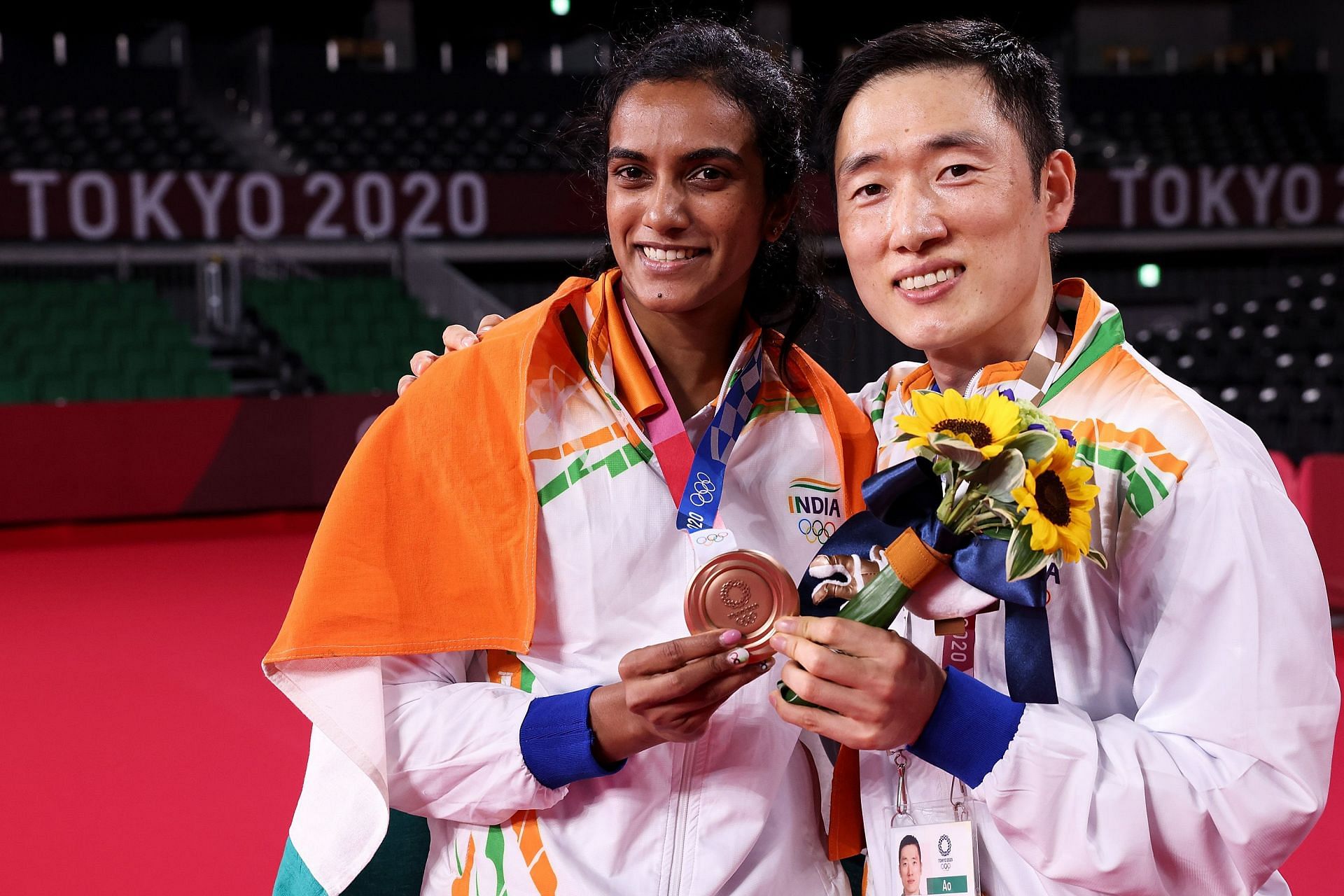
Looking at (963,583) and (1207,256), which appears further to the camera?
(1207,256)

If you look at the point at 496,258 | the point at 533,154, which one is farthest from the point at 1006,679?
the point at 533,154

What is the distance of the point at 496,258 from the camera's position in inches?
621

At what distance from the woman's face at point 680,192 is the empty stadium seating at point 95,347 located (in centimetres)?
1057

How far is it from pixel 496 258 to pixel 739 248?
14323 mm

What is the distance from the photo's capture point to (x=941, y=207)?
151 cm

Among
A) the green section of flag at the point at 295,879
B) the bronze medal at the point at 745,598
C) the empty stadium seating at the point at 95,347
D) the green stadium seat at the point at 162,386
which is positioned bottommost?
the green stadium seat at the point at 162,386

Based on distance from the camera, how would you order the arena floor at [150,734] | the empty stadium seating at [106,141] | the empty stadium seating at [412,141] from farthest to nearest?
the empty stadium seating at [412,141] → the empty stadium seating at [106,141] → the arena floor at [150,734]

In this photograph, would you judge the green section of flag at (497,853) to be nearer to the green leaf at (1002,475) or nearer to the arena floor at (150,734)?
the green leaf at (1002,475)

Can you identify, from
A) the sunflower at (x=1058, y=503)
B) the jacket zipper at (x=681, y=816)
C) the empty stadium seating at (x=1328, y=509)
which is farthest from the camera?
the empty stadium seating at (x=1328, y=509)

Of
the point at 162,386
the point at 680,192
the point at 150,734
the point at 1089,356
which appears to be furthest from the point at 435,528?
the point at 162,386

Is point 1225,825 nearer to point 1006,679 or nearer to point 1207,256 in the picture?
point 1006,679

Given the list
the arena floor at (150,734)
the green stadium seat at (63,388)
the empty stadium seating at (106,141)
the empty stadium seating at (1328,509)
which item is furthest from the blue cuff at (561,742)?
the empty stadium seating at (106,141)

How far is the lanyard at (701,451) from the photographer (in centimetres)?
161

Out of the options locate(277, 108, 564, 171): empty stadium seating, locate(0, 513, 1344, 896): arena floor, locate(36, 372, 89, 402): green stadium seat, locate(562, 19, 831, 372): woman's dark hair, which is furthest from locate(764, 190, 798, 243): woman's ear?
locate(277, 108, 564, 171): empty stadium seating
